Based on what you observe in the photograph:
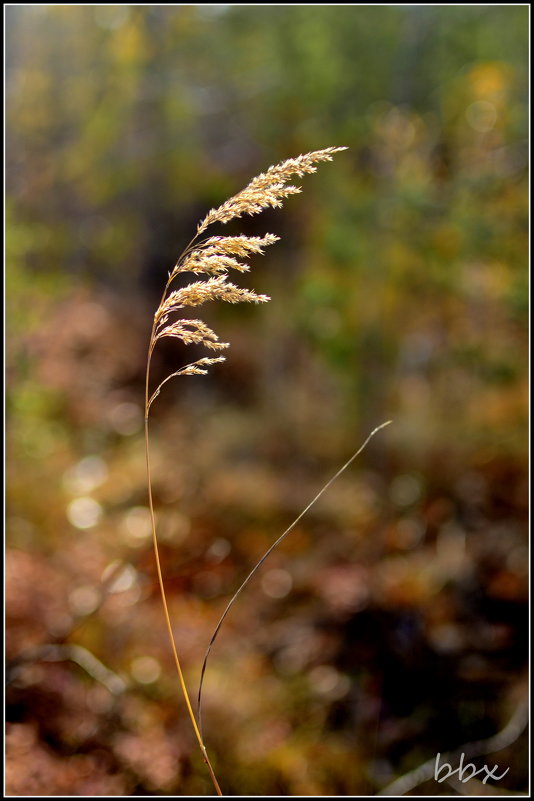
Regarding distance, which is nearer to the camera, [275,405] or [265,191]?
[265,191]

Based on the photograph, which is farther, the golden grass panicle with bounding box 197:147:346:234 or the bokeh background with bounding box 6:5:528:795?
the bokeh background with bounding box 6:5:528:795

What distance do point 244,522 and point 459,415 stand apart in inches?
130

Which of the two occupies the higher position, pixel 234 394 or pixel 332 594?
pixel 234 394

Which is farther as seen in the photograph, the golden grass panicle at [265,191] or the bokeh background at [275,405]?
the bokeh background at [275,405]

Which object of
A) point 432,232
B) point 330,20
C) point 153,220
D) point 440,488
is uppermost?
point 330,20

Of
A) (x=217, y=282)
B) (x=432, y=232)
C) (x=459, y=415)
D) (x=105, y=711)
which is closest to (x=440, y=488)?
(x=459, y=415)

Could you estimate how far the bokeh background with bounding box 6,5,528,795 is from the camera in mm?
3641

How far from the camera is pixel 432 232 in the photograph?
6.27 meters

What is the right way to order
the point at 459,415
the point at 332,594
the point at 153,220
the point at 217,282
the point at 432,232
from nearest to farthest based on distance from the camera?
the point at 217,282 < the point at 332,594 < the point at 432,232 < the point at 459,415 < the point at 153,220

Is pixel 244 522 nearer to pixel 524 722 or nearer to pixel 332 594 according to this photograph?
pixel 332 594

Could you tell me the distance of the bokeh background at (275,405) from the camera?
3641mm

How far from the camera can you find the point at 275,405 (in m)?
9.77

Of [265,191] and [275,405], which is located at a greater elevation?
[265,191]

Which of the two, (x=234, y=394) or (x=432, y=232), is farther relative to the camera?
(x=234, y=394)
